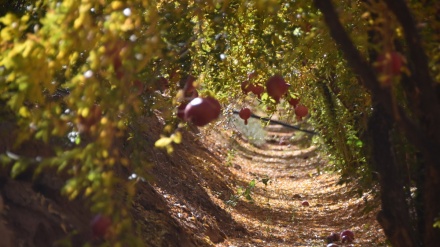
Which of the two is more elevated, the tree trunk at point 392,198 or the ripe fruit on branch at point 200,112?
the tree trunk at point 392,198

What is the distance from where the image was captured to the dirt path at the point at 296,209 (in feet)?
27.1

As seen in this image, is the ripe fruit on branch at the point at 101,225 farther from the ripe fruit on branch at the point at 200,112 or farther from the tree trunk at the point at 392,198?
the tree trunk at the point at 392,198

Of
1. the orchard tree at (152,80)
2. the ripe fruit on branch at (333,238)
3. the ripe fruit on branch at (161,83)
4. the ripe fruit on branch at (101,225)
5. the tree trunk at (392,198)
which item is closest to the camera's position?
the orchard tree at (152,80)

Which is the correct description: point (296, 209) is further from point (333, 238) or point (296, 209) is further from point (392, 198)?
point (392, 198)

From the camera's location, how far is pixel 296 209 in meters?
11.1

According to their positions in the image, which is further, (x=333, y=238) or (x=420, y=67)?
(x=333, y=238)

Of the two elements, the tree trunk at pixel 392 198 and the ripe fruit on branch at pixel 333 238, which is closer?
the tree trunk at pixel 392 198

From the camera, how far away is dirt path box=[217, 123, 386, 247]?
8.27 meters

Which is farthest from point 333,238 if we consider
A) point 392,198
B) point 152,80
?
point 152,80

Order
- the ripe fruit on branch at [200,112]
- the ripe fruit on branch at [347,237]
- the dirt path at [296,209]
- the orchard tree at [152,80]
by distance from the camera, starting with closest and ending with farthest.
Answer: the orchard tree at [152,80], the ripe fruit on branch at [200,112], the ripe fruit on branch at [347,237], the dirt path at [296,209]

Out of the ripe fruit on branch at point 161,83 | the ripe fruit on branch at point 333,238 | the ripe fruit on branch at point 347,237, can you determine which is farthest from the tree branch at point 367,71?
the ripe fruit on branch at point 333,238

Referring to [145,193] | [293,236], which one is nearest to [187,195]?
[293,236]

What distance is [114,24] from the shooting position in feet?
9.88

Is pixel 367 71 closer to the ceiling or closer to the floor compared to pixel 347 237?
closer to the floor
